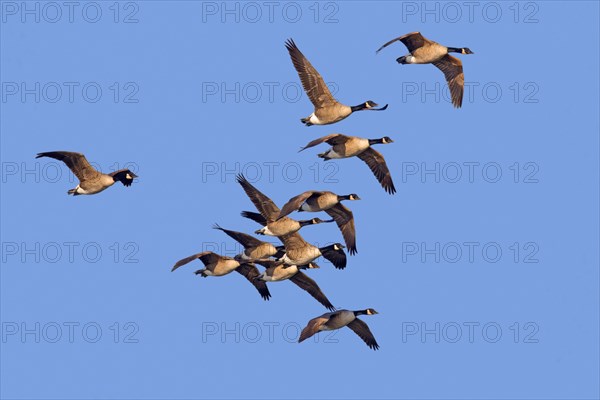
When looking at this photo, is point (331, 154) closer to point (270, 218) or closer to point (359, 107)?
point (359, 107)

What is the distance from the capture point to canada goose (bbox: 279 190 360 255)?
35.4m

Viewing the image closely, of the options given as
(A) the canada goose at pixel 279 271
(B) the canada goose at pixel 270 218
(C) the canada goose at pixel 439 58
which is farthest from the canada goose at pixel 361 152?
(A) the canada goose at pixel 279 271

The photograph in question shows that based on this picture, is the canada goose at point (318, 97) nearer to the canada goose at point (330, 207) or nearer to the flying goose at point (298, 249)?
the canada goose at point (330, 207)

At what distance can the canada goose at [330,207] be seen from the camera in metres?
35.4

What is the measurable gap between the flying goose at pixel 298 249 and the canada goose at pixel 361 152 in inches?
77.6

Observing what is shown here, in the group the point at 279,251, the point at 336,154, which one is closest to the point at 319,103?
the point at 336,154

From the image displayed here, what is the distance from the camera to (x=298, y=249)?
1470 inches

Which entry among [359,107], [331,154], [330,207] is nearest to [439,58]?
[359,107]

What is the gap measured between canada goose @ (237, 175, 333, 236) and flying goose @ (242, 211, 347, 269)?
278 millimetres

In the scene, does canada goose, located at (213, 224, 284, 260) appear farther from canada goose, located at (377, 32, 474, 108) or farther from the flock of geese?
canada goose, located at (377, 32, 474, 108)

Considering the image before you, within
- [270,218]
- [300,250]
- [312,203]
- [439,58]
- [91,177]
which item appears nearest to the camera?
[312,203]

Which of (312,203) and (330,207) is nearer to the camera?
(312,203)

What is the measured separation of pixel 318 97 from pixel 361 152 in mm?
1627

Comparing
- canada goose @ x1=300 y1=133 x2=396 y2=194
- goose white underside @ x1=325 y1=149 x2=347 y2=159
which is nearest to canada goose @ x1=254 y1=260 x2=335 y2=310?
canada goose @ x1=300 y1=133 x2=396 y2=194
